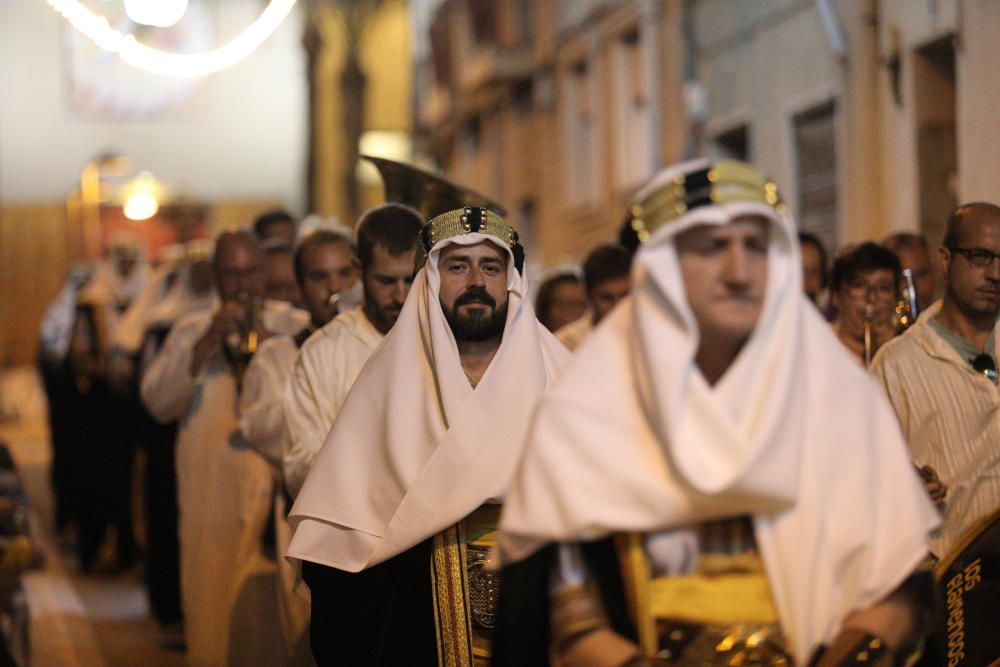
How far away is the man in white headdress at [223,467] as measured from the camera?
9.23m

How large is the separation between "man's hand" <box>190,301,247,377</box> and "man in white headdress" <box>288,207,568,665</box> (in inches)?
129

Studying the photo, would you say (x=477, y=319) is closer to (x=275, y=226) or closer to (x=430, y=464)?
(x=430, y=464)

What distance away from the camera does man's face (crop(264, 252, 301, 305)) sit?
1079 cm

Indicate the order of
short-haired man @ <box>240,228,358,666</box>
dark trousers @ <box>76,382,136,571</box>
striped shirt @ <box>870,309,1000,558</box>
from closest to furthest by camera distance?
striped shirt @ <box>870,309,1000,558</box> → short-haired man @ <box>240,228,358,666</box> → dark trousers @ <box>76,382,136,571</box>

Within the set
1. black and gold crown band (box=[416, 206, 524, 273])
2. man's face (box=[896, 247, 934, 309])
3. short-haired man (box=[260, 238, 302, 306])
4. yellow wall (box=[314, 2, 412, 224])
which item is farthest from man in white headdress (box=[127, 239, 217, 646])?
yellow wall (box=[314, 2, 412, 224])

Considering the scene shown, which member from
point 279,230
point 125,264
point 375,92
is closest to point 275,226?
point 279,230

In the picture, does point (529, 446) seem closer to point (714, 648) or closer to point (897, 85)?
point (714, 648)

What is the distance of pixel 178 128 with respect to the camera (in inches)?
1804

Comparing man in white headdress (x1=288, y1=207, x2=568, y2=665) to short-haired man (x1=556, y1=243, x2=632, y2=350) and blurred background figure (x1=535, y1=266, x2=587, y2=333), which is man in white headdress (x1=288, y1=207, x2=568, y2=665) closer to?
short-haired man (x1=556, y1=243, x2=632, y2=350)

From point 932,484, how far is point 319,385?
98.7 inches

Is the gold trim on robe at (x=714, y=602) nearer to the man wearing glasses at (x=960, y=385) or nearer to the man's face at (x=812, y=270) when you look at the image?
the man wearing glasses at (x=960, y=385)

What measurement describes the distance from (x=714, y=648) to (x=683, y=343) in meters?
0.71

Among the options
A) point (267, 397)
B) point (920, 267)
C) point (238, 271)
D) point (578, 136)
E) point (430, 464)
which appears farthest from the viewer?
point (578, 136)

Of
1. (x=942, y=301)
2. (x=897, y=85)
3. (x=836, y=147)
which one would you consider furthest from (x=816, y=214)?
(x=942, y=301)
